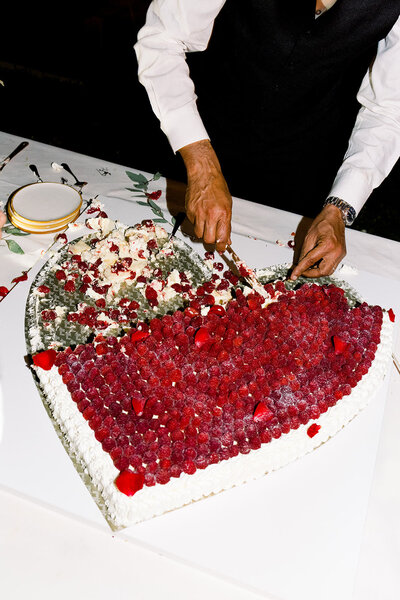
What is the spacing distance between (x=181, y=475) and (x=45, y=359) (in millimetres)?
420

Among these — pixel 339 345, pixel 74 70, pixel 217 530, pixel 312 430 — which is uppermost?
pixel 339 345

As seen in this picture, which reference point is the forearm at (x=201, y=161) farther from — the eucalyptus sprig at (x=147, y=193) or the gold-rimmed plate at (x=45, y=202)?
the gold-rimmed plate at (x=45, y=202)

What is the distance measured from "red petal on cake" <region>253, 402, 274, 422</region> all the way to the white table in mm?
131

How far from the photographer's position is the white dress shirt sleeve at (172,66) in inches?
61.5

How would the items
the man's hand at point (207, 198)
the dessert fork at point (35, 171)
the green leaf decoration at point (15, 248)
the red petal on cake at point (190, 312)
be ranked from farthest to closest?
the dessert fork at point (35, 171)
the green leaf decoration at point (15, 248)
the man's hand at point (207, 198)
the red petal on cake at point (190, 312)

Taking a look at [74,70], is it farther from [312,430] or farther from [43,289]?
[312,430]

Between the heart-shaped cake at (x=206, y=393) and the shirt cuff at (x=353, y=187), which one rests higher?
the shirt cuff at (x=353, y=187)

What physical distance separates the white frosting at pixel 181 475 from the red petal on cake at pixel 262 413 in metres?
0.06

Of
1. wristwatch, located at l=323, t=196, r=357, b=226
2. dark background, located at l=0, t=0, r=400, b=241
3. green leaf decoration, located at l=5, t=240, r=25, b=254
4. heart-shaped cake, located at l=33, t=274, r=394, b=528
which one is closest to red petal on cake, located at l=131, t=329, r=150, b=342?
heart-shaped cake, located at l=33, t=274, r=394, b=528

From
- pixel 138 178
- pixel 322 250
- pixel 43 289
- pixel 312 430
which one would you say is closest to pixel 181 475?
pixel 312 430

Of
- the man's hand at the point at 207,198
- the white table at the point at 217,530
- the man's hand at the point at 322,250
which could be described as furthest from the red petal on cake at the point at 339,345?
the man's hand at the point at 207,198

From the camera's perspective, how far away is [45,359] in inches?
46.1

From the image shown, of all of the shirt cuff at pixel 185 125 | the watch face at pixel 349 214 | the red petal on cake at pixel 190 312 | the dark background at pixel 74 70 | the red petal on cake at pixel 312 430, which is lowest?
the dark background at pixel 74 70

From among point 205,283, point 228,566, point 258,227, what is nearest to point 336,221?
point 258,227
